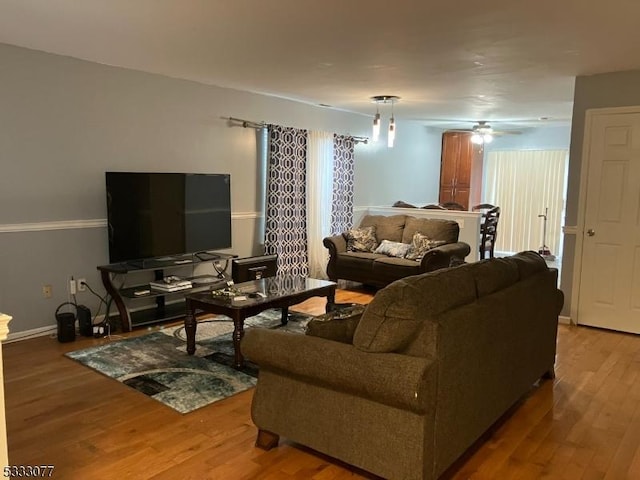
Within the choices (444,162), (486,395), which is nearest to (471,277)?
(486,395)

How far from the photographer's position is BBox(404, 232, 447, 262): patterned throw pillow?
20.0 feet

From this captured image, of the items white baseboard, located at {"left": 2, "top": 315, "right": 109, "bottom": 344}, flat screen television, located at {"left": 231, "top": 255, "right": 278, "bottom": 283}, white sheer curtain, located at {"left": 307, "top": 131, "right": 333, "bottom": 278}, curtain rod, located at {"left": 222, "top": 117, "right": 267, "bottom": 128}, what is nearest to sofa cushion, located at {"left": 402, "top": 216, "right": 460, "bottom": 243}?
white sheer curtain, located at {"left": 307, "top": 131, "right": 333, "bottom": 278}

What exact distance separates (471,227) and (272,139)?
2.94 meters

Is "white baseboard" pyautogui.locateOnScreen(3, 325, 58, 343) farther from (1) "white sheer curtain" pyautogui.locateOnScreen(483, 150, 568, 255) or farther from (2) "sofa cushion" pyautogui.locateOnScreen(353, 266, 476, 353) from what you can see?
(1) "white sheer curtain" pyautogui.locateOnScreen(483, 150, 568, 255)

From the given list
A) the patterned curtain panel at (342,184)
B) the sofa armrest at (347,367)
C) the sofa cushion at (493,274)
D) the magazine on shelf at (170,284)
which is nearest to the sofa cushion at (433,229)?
the patterned curtain panel at (342,184)

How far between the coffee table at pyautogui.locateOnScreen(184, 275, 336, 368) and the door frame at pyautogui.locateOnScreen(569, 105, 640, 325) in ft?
7.72

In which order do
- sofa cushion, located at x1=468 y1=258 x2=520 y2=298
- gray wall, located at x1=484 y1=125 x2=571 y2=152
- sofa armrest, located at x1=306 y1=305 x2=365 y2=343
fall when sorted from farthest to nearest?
gray wall, located at x1=484 y1=125 x2=571 y2=152 < sofa cushion, located at x1=468 y1=258 x2=520 y2=298 < sofa armrest, located at x1=306 y1=305 x2=365 y2=343

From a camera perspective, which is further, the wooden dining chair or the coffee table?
the wooden dining chair

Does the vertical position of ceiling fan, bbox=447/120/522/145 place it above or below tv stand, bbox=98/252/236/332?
above

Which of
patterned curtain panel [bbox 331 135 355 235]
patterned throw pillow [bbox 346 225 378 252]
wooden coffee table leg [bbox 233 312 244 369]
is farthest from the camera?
patterned curtain panel [bbox 331 135 355 235]

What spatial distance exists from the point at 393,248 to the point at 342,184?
1386mm

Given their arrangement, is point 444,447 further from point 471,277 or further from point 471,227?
point 471,227

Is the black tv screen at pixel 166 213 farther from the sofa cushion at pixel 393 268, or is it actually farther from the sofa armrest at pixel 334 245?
the sofa cushion at pixel 393 268

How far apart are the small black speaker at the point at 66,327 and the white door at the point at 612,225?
15.0 feet
